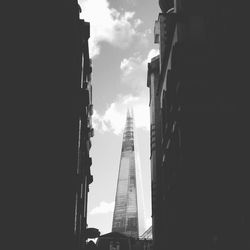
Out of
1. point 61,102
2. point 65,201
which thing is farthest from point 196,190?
point 61,102

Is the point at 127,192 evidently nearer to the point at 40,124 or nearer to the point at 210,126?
the point at 210,126

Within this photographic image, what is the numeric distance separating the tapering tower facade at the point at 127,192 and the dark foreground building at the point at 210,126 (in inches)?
2439

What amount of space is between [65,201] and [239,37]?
7.84 meters

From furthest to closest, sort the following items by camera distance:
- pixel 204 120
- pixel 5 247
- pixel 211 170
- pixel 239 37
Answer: pixel 204 120, pixel 211 170, pixel 239 37, pixel 5 247

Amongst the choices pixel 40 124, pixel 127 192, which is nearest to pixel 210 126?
pixel 40 124

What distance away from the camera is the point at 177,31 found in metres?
14.5

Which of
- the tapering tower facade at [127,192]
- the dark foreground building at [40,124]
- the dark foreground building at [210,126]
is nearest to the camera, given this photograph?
the dark foreground building at [40,124]

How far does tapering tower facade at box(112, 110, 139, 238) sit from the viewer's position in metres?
76.8

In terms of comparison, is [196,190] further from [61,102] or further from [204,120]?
[61,102]

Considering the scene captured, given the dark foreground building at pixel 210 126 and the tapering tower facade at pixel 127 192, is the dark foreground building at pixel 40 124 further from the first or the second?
the tapering tower facade at pixel 127 192

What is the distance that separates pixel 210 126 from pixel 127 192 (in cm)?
6984

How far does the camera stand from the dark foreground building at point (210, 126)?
10469mm

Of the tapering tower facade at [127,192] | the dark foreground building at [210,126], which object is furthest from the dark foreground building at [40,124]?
the tapering tower facade at [127,192]

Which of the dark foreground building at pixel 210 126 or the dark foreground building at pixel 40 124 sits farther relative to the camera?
the dark foreground building at pixel 210 126
